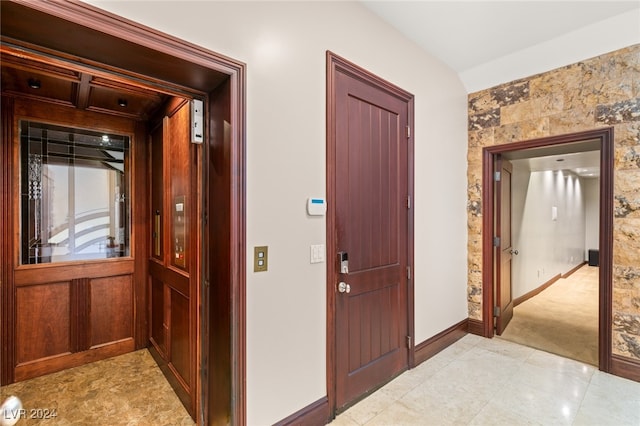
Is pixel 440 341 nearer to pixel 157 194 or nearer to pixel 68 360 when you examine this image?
pixel 157 194

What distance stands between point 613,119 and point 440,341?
256 cm

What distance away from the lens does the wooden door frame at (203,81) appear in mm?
1177

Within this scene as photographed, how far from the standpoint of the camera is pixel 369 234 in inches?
93.7

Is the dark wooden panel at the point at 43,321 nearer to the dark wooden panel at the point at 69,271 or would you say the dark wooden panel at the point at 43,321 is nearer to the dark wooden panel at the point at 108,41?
the dark wooden panel at the point at 69,271

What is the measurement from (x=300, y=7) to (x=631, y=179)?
3.03 meters

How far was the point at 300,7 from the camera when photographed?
6.20 feet

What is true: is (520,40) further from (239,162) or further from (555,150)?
(239,162)

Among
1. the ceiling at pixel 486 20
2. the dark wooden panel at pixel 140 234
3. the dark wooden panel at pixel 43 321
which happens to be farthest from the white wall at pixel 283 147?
the dark wooden panel at pixel 43 321

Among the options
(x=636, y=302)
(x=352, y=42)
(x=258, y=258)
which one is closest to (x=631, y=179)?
A: (x=636, y=302)

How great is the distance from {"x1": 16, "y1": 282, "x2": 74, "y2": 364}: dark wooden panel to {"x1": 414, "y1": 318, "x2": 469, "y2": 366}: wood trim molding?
3.28m

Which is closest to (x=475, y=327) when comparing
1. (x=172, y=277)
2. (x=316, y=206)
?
(x=316, y=206)

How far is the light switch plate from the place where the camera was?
5.55 feet

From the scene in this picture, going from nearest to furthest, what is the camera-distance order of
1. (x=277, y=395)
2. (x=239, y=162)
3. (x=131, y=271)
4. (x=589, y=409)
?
1. (x=239, y=162)
2. (x=277, y=395)
3. (x=589, y=409)
4. (x=131, y=271)

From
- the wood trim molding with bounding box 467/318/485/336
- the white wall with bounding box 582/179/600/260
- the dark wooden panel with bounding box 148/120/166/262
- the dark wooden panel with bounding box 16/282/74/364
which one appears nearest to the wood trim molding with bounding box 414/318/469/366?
the wood trim molding with bounding box 467/318/485/336
